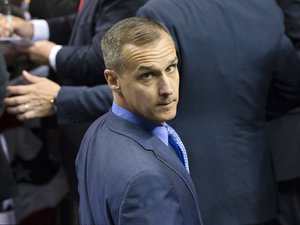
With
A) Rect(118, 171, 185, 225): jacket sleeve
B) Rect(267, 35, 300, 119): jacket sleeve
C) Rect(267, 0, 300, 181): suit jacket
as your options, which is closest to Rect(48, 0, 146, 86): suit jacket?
Rect(267, 35, 300, 119): jacket sleeve

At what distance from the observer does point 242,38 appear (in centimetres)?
205

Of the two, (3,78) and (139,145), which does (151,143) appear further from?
(3,78)

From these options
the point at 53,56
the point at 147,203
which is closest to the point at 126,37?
the point at 147,203

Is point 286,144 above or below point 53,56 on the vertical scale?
below

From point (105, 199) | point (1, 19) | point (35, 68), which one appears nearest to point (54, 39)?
point (35, 68)

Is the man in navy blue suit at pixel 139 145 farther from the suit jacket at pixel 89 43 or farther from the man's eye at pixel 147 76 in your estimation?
the suit jacket at pixel 89 43

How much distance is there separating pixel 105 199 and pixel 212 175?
0.70 meters

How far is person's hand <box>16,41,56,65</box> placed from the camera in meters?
2.62

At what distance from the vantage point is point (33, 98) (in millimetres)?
2455

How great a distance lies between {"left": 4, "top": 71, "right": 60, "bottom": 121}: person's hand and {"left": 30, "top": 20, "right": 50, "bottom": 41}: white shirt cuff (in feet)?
1.21

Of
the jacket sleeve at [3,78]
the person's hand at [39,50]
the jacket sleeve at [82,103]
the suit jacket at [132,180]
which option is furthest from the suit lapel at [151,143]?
the person's hand at [39,50]

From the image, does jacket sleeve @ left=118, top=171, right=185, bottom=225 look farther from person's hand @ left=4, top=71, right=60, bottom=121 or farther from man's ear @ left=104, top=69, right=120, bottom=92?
person's hand @ left=4, top=71, right=60, bottom=121

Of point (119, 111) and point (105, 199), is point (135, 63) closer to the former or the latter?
point (119, 111)

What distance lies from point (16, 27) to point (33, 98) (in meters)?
0.41
